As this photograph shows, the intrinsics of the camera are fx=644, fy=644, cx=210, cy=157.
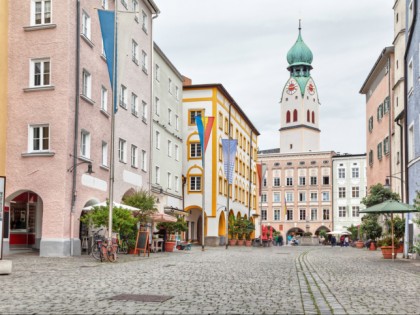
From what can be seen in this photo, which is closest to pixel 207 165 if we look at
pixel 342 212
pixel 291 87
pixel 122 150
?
pixel 122 150

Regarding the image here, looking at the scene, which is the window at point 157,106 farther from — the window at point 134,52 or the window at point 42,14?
the window at point 42,14

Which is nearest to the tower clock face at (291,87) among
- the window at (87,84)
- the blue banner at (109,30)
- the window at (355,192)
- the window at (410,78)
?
the window at (355,192)

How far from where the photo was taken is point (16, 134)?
91.0 ft

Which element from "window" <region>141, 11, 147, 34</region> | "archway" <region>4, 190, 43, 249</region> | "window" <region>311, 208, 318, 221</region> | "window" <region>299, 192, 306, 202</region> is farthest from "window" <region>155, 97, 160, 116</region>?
"window" <region>311, 208, 318, 221</region>

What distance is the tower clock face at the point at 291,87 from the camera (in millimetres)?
118969

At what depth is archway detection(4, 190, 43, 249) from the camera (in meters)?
28.8

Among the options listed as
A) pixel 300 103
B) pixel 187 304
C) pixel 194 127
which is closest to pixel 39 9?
pixel 187 304

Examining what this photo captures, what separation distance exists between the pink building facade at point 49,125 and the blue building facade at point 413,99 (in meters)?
12.3

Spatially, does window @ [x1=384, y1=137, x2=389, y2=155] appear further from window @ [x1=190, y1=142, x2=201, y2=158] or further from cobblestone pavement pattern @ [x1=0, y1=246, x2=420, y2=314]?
cobblestone pavement pattern @ [x1=0, y1=246, x2=420, y2=314]

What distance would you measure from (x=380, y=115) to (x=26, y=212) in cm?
3118

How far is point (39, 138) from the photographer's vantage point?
27.8 m

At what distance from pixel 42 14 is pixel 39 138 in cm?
550

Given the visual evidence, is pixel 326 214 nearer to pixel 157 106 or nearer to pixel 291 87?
pixel 291 87

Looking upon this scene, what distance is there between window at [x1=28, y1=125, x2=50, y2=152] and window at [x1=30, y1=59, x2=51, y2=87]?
6.30 ft
